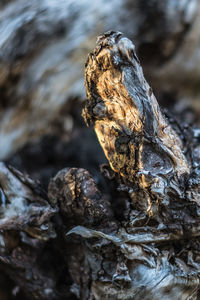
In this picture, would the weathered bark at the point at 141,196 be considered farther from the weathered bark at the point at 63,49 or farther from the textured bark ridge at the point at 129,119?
the weathered bark at the point at 63,49

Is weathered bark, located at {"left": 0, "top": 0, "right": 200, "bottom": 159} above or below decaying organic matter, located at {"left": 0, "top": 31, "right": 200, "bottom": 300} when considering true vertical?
above

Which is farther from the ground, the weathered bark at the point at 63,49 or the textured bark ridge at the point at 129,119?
the weathered bark at the point at 63,49

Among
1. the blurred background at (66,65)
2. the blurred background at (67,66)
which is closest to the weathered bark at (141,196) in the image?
the blurred background at (67,66)

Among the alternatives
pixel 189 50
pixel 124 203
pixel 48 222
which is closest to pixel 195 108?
pixel 189 50

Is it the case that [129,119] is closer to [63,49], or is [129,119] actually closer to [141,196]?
[141,196]

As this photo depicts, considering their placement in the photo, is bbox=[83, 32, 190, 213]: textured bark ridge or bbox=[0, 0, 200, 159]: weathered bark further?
bbox=[0, 0, 200, 159]: weathered bark

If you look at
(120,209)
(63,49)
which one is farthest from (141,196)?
(63,49)

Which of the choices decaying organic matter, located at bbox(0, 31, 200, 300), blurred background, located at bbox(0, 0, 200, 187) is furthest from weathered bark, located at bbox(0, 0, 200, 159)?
decaying organic matter, located at bbox(0, 31, 200, 300)

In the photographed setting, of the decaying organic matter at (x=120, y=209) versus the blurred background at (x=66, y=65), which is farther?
the blurred background at (x=66, y=65)

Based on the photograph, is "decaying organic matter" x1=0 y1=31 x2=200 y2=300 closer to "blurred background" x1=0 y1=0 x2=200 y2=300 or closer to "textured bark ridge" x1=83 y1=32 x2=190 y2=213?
"textured bark ridge" x1=83 y1=32 x2=190 y2=213
